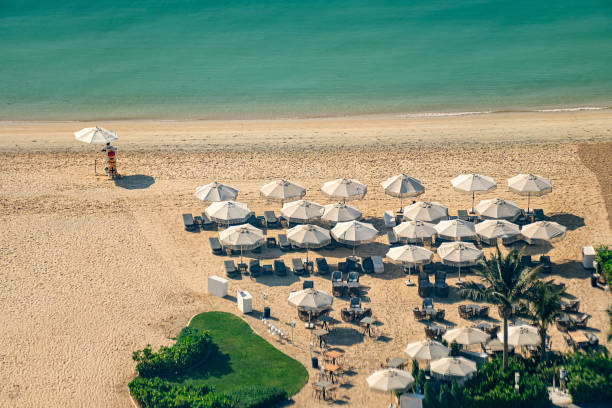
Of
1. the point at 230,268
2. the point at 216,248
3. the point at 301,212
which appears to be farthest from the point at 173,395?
the point at 301,212

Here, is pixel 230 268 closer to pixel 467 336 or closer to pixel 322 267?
pixel 322 267

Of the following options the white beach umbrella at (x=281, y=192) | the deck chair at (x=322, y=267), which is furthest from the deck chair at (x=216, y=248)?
the deck chair at (x=322, y=267)

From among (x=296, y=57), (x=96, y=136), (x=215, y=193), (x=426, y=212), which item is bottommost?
(x=426, y=212)

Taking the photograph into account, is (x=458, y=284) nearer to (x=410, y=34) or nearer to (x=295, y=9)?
(x=410, y=34)

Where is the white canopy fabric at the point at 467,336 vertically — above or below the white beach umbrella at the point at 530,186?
below

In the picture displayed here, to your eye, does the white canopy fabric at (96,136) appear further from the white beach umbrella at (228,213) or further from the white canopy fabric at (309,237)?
the white canopy fabric at (309,237)

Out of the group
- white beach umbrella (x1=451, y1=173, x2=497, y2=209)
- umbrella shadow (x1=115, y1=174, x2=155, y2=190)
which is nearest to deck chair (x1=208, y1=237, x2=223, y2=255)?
umbrella shadow (x1=115, y1=174, x2=155, y2=190)

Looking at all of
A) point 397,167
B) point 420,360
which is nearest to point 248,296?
point 420,360

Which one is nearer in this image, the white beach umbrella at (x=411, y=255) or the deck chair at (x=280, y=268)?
the white beach umbrella at (x=411, y=255)
